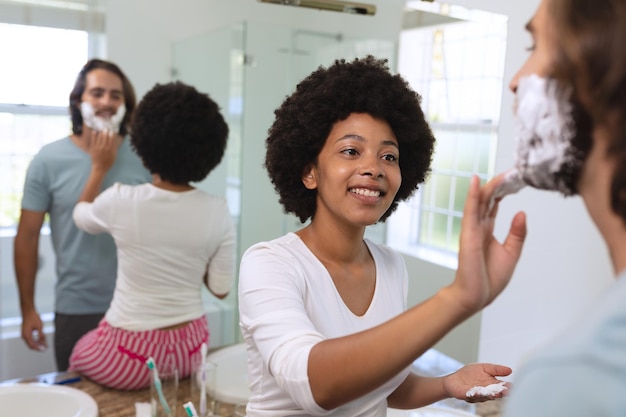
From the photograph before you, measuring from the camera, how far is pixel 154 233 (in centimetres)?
110

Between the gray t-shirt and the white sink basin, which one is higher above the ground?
the gray t-shirt

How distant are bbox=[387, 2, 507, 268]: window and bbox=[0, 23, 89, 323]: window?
2.65 feet

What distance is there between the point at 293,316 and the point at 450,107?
1027 millimetres

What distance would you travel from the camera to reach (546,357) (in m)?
0.36

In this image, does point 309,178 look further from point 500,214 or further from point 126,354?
point 500,214

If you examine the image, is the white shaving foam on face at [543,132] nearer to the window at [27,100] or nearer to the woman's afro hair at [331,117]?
the woman's afro hair at [331,117]

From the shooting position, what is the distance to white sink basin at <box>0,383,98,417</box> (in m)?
0.99

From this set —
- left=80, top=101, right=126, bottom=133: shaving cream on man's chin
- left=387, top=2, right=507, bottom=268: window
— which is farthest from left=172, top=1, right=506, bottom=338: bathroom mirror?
left=80, top=101, right=126, bottom=133: shaving cream on man's chin

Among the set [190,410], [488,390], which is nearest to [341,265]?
[488,390]

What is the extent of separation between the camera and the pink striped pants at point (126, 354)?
1.08 m

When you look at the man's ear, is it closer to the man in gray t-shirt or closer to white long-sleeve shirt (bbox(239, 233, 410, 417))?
Answer: white long-sleeve shirt (bbox(239, 233, 410, 417))

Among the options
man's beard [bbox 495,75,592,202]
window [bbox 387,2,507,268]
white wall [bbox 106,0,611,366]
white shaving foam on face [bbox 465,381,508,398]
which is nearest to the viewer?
man's beard [bbox 495,75,592,202]

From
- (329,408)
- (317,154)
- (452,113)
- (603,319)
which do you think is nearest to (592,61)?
(603,319)

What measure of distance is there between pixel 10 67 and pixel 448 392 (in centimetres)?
94
